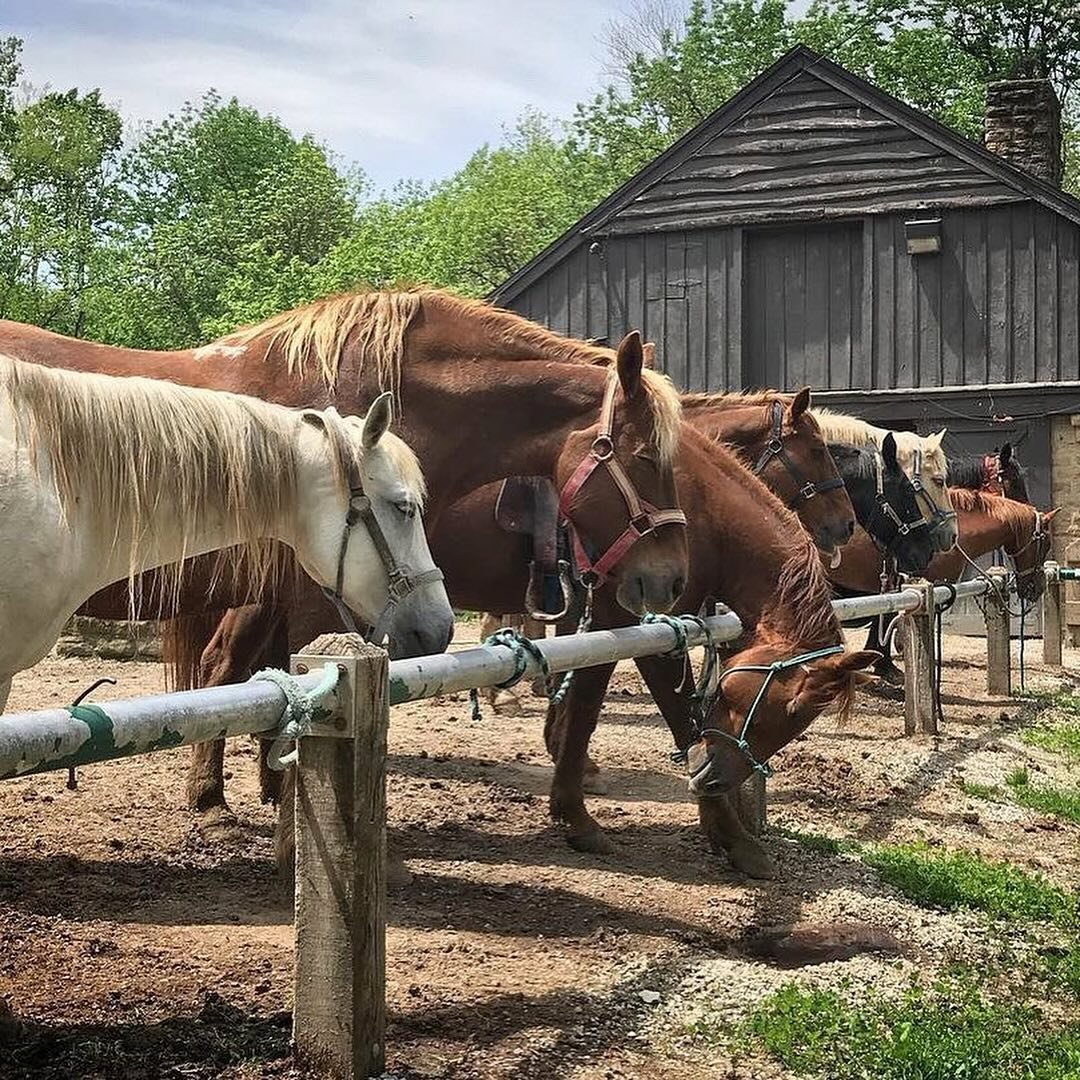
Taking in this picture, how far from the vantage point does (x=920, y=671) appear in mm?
7758

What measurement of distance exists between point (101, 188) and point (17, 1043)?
35683mm

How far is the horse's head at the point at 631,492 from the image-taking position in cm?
455

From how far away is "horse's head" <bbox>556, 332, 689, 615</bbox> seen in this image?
455cm

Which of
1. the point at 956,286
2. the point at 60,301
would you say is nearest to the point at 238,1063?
the point at 956,286

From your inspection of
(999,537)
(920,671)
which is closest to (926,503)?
(920,671)

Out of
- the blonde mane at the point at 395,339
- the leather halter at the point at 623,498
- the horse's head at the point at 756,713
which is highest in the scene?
the blonde mane at the point at 395,339

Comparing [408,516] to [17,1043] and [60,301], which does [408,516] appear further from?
[60,301]

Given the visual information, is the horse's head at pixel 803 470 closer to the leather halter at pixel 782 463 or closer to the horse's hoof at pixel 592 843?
the leather halter at pixel 782 463

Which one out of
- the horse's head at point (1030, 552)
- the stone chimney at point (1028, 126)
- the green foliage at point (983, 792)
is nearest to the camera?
the green foliage at point (983, 792)

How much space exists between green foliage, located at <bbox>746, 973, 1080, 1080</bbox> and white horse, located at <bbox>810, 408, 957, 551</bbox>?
5745 mm

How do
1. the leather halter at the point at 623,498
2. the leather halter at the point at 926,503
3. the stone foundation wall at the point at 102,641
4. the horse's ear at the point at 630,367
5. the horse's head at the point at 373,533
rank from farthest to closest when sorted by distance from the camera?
1. the stone foundation wall at the point at 102,641
2. the leather halter at the point at 926,503
3. the horse's ear at the point at 630,367
4. the leather halter at the point at 623,498
5. the horse's head at the point at 373,533

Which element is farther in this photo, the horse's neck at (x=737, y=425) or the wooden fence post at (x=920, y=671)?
the wooden fence post at (x=920, y=671)

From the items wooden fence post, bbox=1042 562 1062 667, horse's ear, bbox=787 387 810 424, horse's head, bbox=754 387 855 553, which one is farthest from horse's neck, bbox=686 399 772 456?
wooden fence post, bbox=1042 562 1062 667

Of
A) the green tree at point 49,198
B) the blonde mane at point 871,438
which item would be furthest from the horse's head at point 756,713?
the green tree at point 49,198
